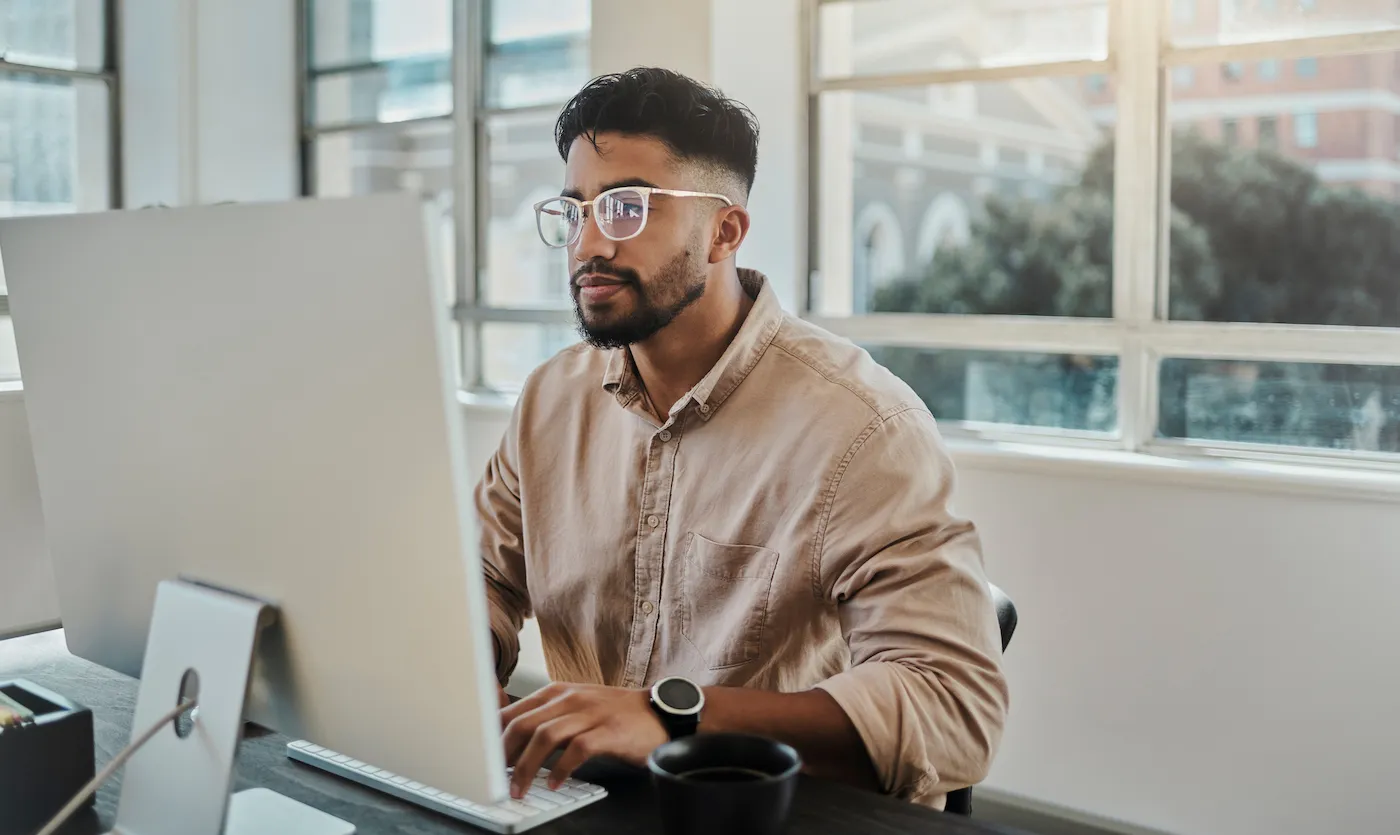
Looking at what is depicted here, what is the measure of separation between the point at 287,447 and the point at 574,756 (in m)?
0.36

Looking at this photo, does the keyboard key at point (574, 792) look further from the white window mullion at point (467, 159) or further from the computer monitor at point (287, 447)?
the white window mullion at point (467, 159)

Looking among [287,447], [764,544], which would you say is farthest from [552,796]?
[764,544]

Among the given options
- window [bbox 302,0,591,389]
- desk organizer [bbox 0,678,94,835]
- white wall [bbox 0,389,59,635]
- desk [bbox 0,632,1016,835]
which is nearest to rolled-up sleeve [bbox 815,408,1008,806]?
desk [bbox 0,632,1016,835]

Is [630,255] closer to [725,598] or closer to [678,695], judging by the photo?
[725,598]

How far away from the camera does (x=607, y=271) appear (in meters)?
1.55

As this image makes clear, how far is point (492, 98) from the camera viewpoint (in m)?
3.92

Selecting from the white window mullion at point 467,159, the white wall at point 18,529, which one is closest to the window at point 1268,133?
the white window mullion at point 467,159

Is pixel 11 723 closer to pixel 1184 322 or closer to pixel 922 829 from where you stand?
pixel 922 829

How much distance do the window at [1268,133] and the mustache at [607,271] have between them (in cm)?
159

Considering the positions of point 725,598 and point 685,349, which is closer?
point 725,598

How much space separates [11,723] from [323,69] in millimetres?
3677

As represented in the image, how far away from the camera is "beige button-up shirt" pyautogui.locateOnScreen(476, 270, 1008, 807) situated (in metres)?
1.20

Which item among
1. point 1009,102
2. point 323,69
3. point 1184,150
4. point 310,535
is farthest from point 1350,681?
point 323,69

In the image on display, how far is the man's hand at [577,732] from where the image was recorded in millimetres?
1010
